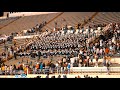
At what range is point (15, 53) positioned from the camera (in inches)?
639

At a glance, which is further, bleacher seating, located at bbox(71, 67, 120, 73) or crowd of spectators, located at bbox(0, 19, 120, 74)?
crowd of spectators, located at bbox(0, 19, 120, 74)

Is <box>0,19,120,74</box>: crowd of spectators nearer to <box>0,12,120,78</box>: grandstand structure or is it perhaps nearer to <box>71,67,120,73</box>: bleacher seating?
<box>0,12,120,78</box>: grandstand structure

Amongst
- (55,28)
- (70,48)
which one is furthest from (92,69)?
(55,28)

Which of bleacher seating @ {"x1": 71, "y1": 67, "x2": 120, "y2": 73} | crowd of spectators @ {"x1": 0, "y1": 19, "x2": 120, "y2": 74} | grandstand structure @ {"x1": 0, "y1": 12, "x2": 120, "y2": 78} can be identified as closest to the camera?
bleacher seating @ {"x1": 71, "y1": 67, "x2": 120, "y2": 73}

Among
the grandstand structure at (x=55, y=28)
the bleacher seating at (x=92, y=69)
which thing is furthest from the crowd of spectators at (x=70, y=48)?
the bleacher seating at (x=92, y=69)

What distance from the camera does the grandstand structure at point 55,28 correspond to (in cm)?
1560

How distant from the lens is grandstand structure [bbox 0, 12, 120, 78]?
15.6 metres

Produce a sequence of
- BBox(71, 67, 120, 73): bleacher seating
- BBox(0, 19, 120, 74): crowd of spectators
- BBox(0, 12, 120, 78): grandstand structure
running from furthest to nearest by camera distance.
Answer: BBox(0, 12, 120, 78): grandstand structure → BBox(0, 19, 120, 74): crowd of spectators → BBox(71, 67, 120, 73): bleacher seating

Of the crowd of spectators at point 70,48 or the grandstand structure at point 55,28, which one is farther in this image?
the grandstand structure at point 55,28

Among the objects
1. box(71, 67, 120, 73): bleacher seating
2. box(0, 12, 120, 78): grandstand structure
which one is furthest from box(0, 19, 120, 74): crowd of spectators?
box(71, 67, 120, 73): bleacher seating

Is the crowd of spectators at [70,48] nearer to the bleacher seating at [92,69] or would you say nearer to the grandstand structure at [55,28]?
the grandstand structure at [55,28]
